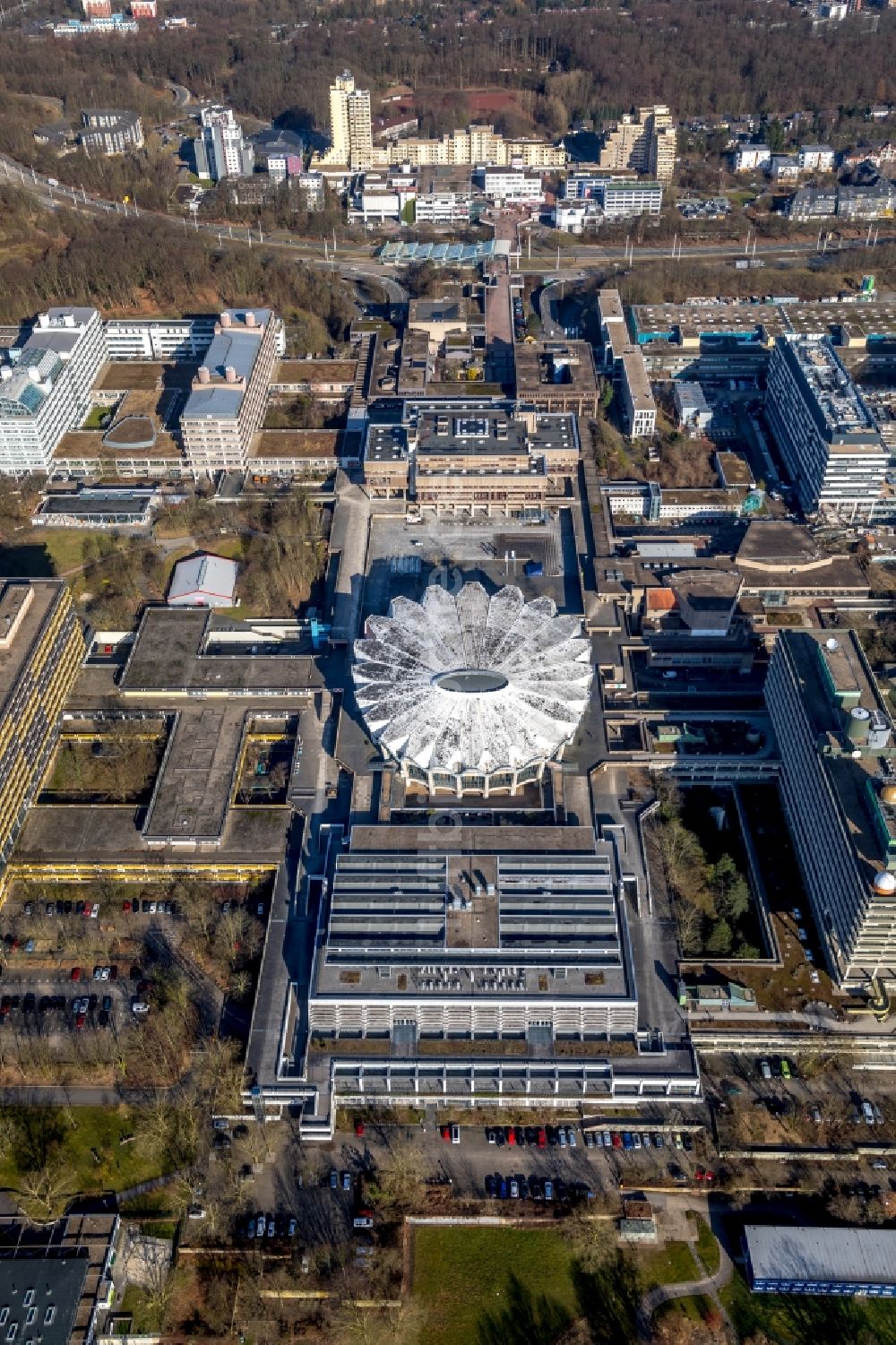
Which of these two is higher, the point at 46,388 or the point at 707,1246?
the point at 46,388

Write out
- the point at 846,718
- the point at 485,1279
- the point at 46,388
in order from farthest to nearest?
1. the point at 46,388
2. the point at 846,718
3. the point at 485,1279

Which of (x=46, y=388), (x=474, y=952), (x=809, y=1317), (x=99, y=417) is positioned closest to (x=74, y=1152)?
(x=474, y=952)

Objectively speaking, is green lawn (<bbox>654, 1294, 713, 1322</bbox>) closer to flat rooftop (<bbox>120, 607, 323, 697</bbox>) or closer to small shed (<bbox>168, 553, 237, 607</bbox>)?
flat rooftop (<bbox>120, 607, 323, 697</bbox>)

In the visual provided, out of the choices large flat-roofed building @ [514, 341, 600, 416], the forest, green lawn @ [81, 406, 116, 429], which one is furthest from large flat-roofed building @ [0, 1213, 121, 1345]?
the forest

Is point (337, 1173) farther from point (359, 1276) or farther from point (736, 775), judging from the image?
point (736, 775)

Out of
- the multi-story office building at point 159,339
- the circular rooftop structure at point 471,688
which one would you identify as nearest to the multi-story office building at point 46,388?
the multi-story office building at point 159,339

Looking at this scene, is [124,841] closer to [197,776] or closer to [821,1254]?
[197,776]
